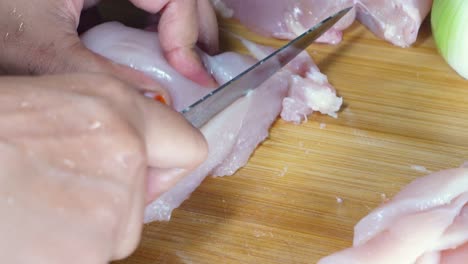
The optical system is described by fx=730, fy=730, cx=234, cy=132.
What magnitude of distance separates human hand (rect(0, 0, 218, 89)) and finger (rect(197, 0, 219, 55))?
0.44 ft

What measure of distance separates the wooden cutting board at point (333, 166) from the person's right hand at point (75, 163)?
17.4 inches

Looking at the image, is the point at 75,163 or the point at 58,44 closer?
the point at 75,163

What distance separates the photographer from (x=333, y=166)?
61.2 inches

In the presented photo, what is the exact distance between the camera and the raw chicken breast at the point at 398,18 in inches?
72.8

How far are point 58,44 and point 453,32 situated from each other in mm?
904

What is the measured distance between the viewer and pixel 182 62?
1.64 meters

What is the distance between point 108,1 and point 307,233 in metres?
0.95

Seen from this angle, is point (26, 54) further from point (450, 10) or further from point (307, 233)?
point (450, 10)

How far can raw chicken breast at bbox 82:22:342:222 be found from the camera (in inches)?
60.5

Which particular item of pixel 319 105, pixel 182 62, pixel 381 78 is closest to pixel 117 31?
pixel 182 62

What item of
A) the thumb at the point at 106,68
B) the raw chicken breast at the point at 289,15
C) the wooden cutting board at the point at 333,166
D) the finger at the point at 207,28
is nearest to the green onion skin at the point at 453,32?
the wooden cutting board at the point at 333,166

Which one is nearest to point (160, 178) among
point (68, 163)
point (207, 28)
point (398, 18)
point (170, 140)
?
point (170, 140)

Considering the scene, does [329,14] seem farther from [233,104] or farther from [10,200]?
[10,200]

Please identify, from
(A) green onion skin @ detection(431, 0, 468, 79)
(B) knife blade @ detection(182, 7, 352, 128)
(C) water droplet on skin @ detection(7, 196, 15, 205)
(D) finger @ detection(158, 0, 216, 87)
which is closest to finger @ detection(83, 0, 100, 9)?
(D) finger @ detection(158, 0, 216, 87)
